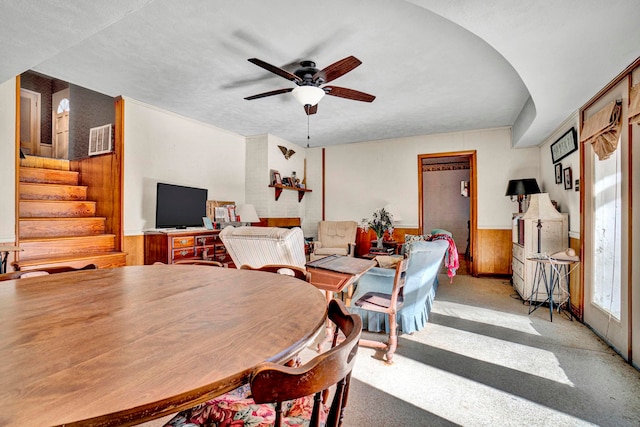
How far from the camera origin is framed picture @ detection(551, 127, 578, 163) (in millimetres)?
3369

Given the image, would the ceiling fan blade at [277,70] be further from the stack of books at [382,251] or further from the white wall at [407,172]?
the white wall at [407,172]

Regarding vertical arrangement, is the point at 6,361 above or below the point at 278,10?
below

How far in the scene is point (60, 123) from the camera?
5.46 meters

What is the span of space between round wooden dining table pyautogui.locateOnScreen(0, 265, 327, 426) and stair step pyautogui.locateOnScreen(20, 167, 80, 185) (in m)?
3.30

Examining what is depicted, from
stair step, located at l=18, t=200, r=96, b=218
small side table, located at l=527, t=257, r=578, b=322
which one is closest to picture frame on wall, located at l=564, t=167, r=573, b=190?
small side table, located at l=527, t=257, r=578, b=322

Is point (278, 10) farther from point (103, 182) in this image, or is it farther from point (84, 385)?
point (103, 182)

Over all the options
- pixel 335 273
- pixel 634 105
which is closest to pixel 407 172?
pixel 634 105

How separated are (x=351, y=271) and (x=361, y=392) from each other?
0.75 meters

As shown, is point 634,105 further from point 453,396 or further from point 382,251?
point 382,251

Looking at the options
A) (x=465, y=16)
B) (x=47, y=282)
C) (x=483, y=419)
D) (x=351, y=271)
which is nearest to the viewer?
(x=47, y=282)

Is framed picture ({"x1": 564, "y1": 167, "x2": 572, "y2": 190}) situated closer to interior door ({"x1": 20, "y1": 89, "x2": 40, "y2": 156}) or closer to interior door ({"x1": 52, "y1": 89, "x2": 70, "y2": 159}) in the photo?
interior door ({"x1": 52, "y1": 89, "x2": 70, "y2": 159})

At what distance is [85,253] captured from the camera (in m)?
3.47

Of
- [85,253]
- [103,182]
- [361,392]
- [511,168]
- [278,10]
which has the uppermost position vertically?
[278,10]

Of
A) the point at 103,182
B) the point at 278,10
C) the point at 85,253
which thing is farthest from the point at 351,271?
the point at 103,182
